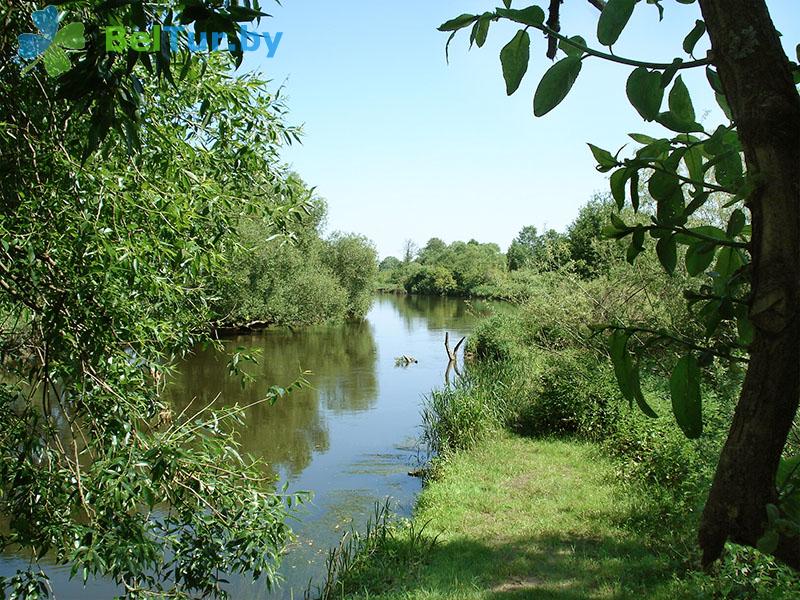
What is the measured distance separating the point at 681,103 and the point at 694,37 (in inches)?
5.0

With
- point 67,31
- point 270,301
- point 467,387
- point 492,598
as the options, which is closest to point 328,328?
point 270,301

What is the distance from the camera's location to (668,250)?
0.71 metres

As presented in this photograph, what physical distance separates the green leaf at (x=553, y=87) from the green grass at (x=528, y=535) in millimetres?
5067

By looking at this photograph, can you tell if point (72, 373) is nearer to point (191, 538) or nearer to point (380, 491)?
point (191, 538)

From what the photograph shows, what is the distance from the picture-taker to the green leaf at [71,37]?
0.83 meters

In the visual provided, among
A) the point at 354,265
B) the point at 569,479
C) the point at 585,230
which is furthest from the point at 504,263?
the point at 569,479

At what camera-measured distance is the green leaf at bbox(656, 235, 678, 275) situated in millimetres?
697

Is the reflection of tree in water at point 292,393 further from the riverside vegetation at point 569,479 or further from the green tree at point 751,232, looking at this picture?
the green tree at point 751,232

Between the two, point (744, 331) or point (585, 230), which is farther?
point (585, 230)

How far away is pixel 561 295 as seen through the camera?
42.4 ft

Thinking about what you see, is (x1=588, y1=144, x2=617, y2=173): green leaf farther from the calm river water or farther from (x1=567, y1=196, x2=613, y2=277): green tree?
(x1=567, y1=196, x2=613, y2=277): green tree

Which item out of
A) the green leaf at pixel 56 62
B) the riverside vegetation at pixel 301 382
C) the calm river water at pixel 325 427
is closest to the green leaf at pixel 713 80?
the riverside vegetation at pixel 301 382

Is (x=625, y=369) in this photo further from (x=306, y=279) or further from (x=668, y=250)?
(x=306, y=279)

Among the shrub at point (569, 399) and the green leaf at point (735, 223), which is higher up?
the green leaf at point (735, 223)
